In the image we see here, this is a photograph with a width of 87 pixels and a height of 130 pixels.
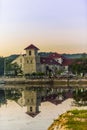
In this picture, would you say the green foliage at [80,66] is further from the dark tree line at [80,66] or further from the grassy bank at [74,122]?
the grassy bank at [74,122]

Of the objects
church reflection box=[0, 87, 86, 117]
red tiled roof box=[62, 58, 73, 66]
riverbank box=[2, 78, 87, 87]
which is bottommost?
church reflection box=[0, 87, 86, 117]

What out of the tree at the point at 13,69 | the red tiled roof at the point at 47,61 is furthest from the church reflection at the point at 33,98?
the red tiled roof at the point at 47,61

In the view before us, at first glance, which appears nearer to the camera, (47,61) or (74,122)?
(74,122)

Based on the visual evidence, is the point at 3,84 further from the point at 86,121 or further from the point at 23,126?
the point at 86,121

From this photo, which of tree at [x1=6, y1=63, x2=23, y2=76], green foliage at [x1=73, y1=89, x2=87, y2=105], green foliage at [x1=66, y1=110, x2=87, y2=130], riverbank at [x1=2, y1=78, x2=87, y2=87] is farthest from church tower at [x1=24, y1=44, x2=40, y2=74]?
green foliage at [x1=66, y1=110, x2=87, y2=130]

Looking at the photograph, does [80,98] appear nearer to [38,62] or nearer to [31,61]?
[31,61]

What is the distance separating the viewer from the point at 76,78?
47.8ft

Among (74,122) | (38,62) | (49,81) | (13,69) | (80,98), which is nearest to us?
(74,122)

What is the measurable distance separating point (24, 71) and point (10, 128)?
39.2ft

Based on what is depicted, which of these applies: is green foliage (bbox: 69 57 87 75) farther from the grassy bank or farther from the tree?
the grassy bank

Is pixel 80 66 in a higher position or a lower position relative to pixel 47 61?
lower

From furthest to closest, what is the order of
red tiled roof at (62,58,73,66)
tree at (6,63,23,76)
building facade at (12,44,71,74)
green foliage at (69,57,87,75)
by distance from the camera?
1. red tiled roof at (62,58,73,66)
2. tree at (6,63,23,76)
3. building facade at (12,44,71,74)
4. green foliage at (69,57,87,75)

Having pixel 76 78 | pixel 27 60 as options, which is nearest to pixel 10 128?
pixel 76 78

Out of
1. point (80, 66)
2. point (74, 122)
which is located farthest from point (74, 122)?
point (80, 66)
